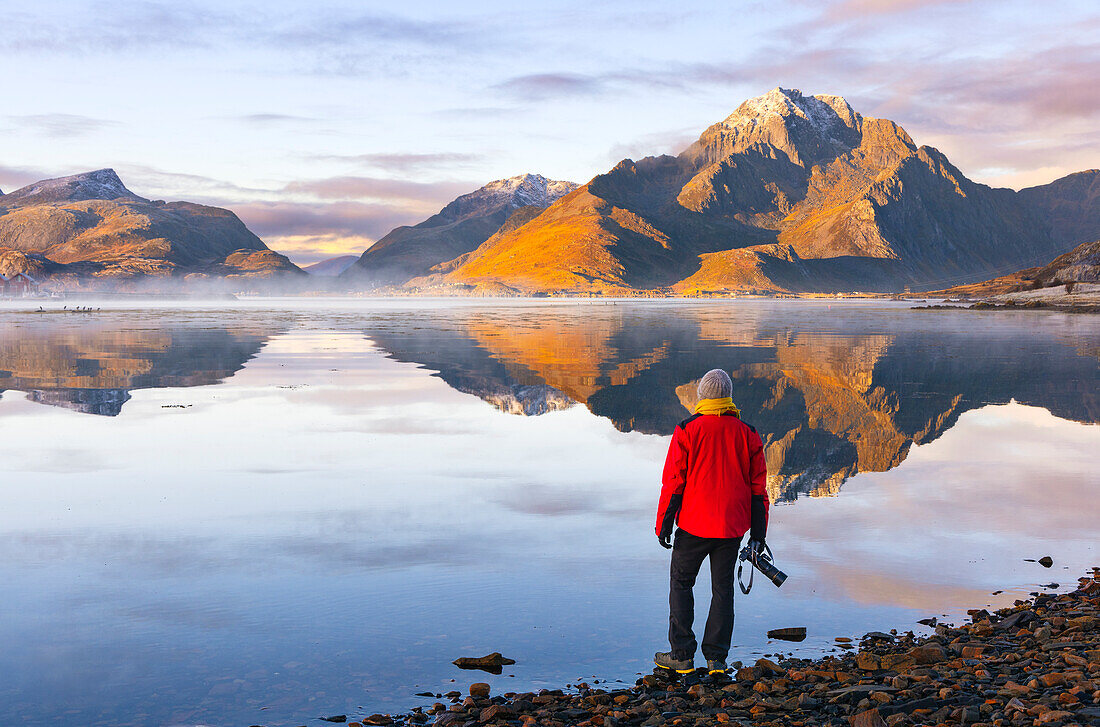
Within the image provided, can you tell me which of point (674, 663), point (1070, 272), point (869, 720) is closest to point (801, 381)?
point (674, 663)

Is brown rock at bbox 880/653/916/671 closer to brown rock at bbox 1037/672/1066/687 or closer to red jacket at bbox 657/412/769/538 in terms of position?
brown rock at bbox 1037/672/1066/687

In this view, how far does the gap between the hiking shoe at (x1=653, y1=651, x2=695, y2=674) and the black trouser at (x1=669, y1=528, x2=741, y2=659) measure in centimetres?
23

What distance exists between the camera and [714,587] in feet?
27.5

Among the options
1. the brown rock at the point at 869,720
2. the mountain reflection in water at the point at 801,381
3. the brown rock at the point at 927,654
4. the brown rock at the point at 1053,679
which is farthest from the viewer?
the mountain reflection in water at the point at 801,381

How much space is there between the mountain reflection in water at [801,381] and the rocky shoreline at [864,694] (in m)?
6.42

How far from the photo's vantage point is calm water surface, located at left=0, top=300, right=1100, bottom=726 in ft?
25.8

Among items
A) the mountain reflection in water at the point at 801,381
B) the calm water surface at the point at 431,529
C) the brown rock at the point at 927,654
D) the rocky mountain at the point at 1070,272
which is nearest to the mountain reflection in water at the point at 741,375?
the mountain reflection in water at the point at 801,381

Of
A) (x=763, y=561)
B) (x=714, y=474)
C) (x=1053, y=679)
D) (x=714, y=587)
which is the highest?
(x=714, y=474)

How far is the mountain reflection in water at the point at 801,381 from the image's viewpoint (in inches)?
761

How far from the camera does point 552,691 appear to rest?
7.26m

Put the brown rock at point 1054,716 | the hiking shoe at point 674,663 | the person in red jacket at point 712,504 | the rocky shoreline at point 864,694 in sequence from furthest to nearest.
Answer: the person in red jacket at point 712,504 < the hiking shoe at point 674,663 < the rocky shoreline at point 864,694 < the brown rock at point 1054,716

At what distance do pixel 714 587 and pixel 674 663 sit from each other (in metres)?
0.87

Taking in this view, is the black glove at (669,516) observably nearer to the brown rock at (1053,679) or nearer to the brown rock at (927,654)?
the brown rock at (927,654)

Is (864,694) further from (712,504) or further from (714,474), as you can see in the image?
(714,474)
